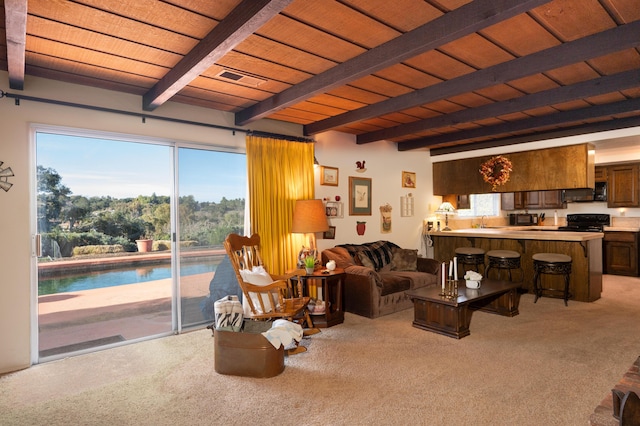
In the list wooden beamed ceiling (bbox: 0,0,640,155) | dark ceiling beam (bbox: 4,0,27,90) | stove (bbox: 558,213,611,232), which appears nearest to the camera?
dark ceiling beam (bbox: 4,0,27,90)

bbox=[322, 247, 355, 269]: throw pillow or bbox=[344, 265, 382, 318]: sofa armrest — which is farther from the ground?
bbox=[322, 247, 355, 269]: throw pillow

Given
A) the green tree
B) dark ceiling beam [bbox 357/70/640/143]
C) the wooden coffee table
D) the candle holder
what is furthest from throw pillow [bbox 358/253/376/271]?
the green tree

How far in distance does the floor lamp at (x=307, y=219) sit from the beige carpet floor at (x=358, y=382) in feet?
3.74

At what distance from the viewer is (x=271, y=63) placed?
10.0 ft

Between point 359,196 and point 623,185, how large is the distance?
547 centimetres

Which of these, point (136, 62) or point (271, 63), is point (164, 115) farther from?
point (271, 63)

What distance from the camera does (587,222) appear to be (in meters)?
7.77

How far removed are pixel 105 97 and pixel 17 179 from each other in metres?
1.04

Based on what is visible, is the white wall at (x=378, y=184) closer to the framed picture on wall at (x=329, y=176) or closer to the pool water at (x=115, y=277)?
the framed picture on wall at (x=329, y=176)

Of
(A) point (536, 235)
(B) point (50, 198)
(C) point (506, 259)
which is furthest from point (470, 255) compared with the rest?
(B) point (50, 198)

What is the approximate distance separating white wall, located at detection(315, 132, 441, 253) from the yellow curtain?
423 millimetres

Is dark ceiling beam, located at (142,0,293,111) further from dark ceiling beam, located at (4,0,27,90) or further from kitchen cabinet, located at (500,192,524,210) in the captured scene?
kitchen cabinet, located at (500,192,524,210)

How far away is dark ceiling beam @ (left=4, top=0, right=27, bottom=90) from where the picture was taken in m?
1.91

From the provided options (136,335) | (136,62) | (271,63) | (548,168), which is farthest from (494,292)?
(136,62)
